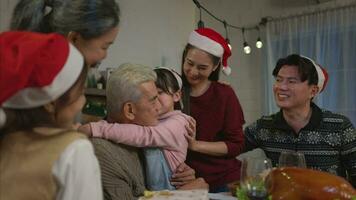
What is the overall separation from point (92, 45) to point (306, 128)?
1.30 m

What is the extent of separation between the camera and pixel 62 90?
2.49ft

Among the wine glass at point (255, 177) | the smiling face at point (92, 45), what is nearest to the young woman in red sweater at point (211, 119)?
the wine glass at point (255, 177)

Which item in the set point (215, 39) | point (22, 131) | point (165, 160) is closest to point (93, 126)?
point (165, 160)

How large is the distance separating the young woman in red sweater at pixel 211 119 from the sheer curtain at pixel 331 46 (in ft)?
7.27

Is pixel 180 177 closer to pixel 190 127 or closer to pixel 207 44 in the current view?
pixel 190 127

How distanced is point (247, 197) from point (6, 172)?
2.23ft

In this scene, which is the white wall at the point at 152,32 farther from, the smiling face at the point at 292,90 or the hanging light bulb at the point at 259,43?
the smiling face at the point at 292,90

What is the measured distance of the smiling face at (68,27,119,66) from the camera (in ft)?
3.50

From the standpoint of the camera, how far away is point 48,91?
0.74m

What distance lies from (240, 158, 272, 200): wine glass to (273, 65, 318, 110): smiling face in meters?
0.92

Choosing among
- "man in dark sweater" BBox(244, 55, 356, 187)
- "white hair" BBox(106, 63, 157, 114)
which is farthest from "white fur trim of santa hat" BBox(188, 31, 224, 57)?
"white hair" BBox(106, 63, 157, 114)

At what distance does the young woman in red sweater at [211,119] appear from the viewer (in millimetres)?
1840

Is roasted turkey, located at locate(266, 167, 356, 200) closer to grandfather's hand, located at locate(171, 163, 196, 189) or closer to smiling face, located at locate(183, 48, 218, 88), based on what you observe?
grandfather's hand, located at locate(171, 163, 196, 189)

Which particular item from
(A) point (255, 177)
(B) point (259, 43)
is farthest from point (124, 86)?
(B) point (259, 43)
